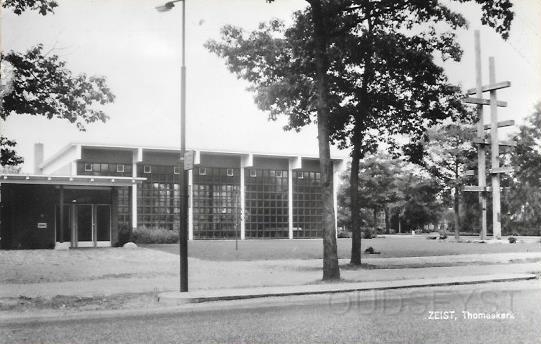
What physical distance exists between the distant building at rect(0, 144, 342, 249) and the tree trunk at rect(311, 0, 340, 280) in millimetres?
17577

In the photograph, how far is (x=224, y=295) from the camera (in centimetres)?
1266

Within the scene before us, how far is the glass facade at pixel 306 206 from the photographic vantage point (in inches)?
1955

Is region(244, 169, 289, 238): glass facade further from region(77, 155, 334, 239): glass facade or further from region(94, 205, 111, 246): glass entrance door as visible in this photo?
region(94, 205, 111, 246): glass entrance door

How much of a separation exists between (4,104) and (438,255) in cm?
2049

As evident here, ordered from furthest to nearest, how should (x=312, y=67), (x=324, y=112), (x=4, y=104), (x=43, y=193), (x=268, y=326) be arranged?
(x=43, y=193) < (x=312, y=67) < (x=324, y=112) < (x=4, y=104) < (x=268, y=326)

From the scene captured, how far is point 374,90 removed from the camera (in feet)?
67.5

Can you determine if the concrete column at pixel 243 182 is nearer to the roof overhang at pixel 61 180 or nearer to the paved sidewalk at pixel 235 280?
the roof overhang at pixel 61 180

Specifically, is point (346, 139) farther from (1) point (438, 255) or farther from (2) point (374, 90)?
(1) point (438, 255)

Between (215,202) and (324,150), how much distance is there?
30719 millimetres

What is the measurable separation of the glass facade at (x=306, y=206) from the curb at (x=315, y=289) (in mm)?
32835

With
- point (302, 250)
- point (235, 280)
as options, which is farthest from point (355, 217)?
point (302, 250)

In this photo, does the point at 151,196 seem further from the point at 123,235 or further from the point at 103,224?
the point at 103,224

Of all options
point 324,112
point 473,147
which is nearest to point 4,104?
point 324,112

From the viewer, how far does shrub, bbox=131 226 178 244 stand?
124 feet
